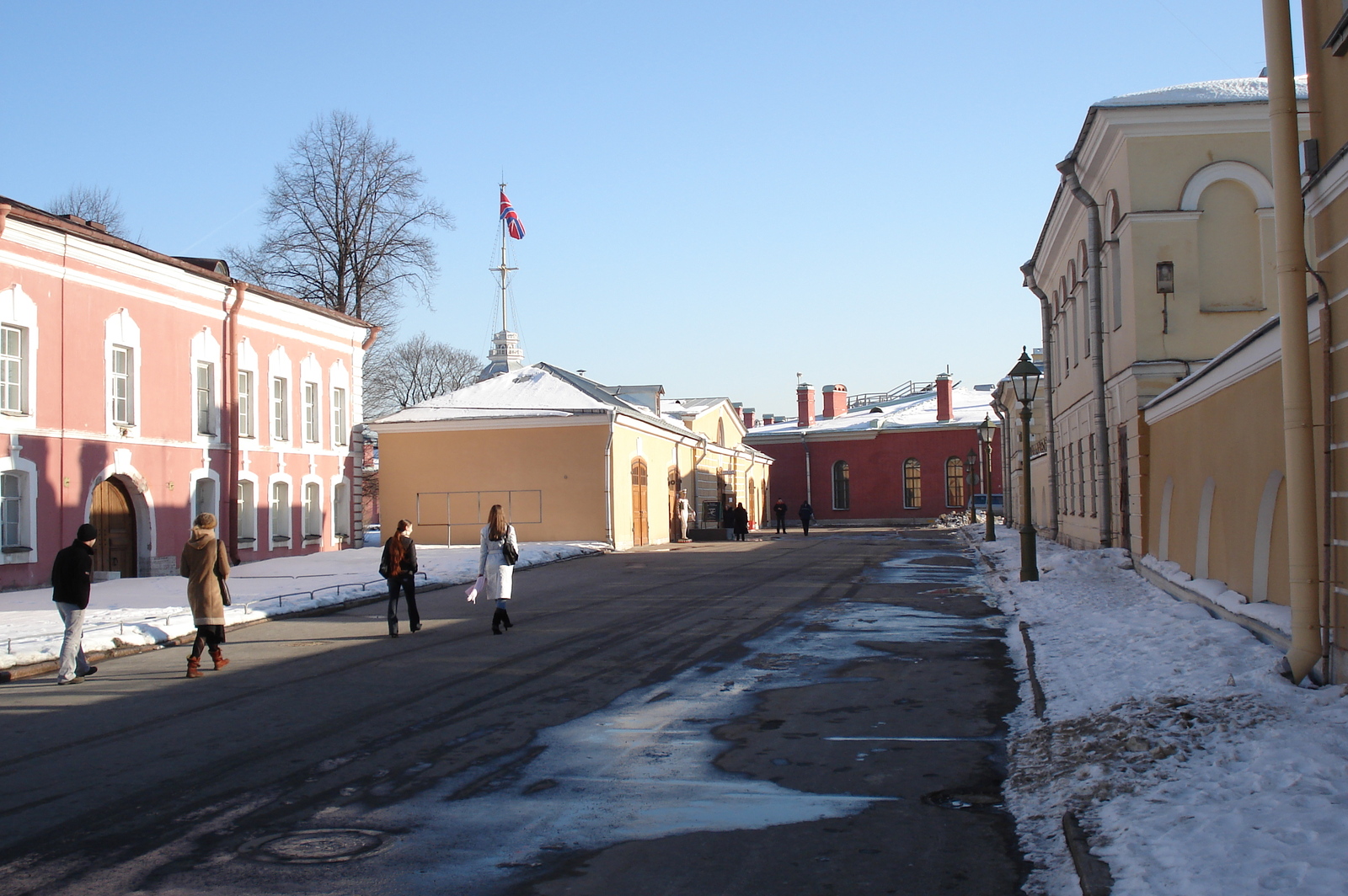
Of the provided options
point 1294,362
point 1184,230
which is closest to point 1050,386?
point 1184,230

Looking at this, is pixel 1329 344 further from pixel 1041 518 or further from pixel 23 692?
pixel 1041 518

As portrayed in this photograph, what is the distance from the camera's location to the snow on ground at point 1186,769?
4.20 metres

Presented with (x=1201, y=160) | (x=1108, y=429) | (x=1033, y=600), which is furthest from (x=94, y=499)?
(x=1201, y=160)

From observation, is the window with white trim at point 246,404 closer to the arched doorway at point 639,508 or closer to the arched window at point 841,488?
the arched doorway at point 639,508

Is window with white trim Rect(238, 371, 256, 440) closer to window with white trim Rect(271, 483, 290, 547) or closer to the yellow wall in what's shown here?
window with white trim Rect(271, 483, 290, 547)

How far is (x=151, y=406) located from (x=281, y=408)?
5.63 metres

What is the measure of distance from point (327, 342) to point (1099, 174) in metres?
20.5

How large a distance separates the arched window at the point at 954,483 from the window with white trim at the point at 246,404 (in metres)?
45.1

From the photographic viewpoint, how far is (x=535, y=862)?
4.91m

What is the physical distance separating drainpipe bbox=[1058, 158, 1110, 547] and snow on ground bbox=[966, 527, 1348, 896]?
10922mm

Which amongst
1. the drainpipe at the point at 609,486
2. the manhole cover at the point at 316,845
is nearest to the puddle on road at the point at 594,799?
the manhole cover at the point at 316,845

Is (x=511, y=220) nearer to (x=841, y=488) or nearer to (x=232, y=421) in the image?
(x=232, y=421)

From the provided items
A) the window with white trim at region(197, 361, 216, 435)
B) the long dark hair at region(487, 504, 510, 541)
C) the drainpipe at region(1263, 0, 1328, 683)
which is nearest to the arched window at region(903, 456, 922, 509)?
the window with white trim at region(197, 361, 216, 435)

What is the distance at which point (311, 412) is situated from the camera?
30.4 m
